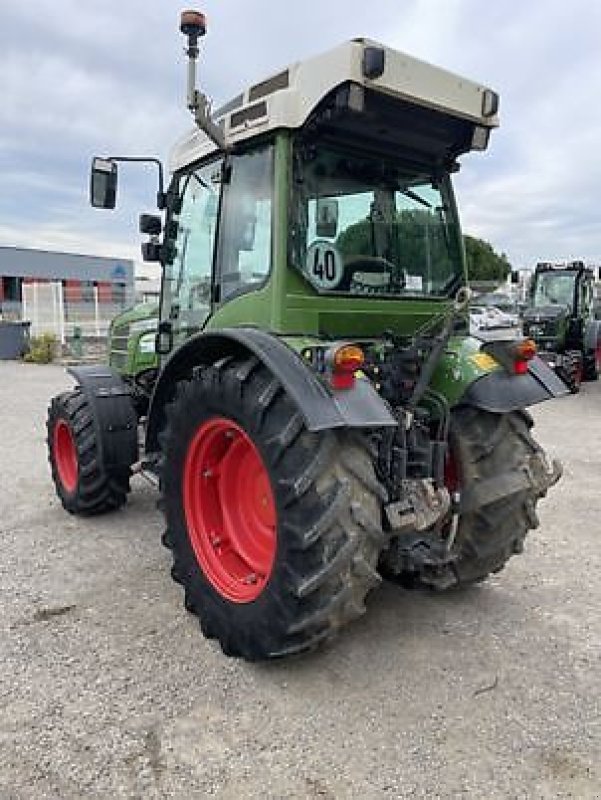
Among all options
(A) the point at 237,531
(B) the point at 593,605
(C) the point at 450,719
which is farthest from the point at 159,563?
(B) the point at 593,605

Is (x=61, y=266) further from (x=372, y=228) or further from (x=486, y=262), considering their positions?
(x=372, y=228)

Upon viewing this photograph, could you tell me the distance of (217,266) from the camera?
3.51 m

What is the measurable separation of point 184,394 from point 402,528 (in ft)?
3.72

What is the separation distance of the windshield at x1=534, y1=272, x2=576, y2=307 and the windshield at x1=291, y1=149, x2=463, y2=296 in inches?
455

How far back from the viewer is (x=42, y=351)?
17016mm

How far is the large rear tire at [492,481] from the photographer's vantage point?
3.05 metres

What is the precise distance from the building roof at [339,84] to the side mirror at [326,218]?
1.23 ft

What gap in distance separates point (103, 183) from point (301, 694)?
3.13 m

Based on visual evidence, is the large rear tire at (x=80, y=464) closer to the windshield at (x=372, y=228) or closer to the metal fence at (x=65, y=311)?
the windshield at (x=372, y=228)

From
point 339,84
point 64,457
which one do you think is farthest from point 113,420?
point 339,84

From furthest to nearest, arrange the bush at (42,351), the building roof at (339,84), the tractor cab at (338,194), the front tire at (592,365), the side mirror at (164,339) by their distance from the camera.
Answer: the bush at (42,351) < the front tire at (592,365) < the side mirror at (164,339) < the tractor cab at (338,194) < the building roof at (339,84)

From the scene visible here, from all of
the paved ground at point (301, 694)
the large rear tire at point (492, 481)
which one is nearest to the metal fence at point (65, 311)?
the paved ground at point (301, 694)

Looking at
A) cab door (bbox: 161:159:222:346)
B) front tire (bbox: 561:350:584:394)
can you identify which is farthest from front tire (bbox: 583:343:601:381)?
cab door (bbox: 161:159:222:346)

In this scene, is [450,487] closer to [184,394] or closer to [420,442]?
[420,442]
